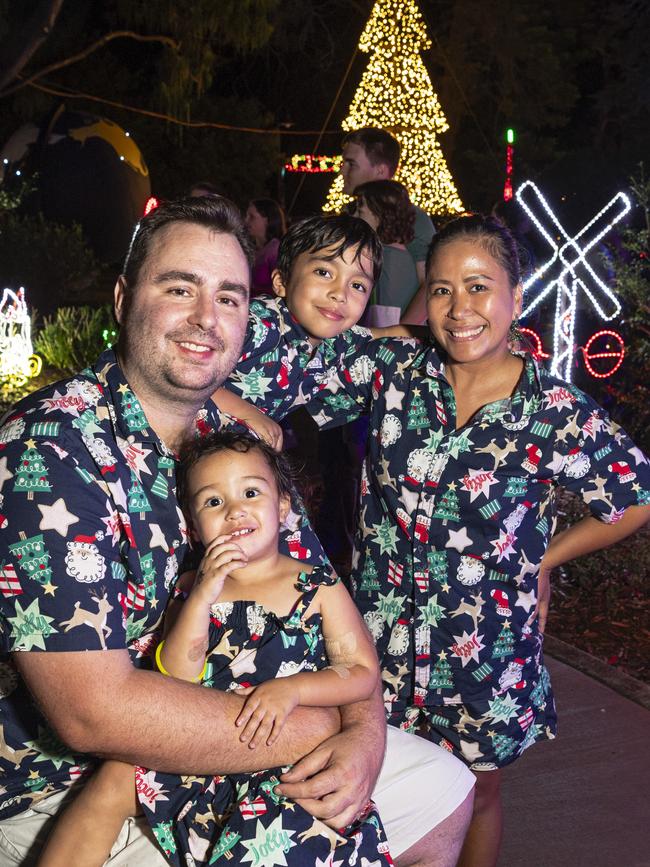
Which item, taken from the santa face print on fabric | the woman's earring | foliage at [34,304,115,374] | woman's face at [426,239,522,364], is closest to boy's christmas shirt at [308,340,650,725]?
woman's face at [426,239,522,364]

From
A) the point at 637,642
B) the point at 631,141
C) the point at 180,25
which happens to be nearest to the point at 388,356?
the point at 637,642

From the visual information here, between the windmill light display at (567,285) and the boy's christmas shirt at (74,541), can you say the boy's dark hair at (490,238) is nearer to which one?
the boy's christmas shirt at (74,541)

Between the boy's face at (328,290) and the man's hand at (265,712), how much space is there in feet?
5.42

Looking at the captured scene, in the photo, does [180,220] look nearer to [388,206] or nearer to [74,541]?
[74,541]

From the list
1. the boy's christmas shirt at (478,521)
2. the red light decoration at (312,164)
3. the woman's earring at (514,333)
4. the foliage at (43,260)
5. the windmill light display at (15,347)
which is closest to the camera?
the boy's christmas shirt at (478,521)

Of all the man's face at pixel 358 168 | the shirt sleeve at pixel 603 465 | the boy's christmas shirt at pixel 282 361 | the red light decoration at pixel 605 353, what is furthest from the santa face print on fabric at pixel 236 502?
the red light decoration at pixel 605 353

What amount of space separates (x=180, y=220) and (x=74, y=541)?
90 centimetres

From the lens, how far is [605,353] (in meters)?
9.40

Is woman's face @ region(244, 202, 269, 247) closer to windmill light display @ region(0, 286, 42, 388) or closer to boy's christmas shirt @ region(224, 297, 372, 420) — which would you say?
windmill light display @ region(0, 286, 42, 388)

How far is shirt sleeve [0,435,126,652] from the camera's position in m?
1.87

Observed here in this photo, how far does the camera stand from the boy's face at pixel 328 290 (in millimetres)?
3512

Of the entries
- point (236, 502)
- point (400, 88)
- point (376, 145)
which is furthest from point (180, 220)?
point (400, 88)

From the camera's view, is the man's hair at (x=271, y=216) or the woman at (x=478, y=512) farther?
the man's hair at (x=271, y=216)

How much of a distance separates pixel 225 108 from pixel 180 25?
9537mm
